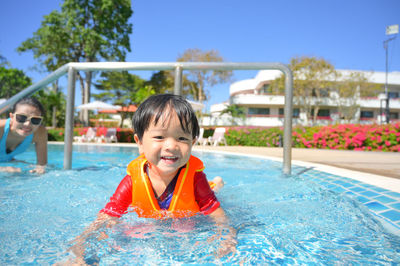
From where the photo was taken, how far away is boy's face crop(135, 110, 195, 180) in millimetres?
1511

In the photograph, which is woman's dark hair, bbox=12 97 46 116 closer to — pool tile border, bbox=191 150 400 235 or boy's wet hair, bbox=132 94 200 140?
boy's wet hair, bbox=132 94 200 140

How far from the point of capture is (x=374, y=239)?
1.60 m

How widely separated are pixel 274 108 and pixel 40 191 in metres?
39.5

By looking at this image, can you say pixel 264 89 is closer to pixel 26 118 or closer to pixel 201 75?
pixel 201 75

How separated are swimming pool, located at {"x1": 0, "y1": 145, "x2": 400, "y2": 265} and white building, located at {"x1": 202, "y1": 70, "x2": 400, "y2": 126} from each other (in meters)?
32.0

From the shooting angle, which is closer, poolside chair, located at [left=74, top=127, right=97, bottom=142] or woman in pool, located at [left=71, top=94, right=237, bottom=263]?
woman in pool, located at [left=71, top=94, right=237, bottom=263]

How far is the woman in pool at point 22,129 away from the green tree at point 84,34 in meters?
20.3

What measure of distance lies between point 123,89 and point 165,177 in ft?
125

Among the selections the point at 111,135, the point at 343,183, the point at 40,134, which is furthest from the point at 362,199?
the point at 111,135

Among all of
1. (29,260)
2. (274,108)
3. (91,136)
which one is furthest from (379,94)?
(29,260)

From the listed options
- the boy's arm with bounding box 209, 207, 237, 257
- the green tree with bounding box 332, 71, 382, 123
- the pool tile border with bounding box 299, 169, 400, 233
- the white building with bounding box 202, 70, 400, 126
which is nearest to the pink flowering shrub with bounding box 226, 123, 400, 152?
the pool tile border with bounding box 299, 169, 400, 233

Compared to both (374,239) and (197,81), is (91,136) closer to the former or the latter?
(374,239)

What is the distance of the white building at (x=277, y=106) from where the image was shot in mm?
36094

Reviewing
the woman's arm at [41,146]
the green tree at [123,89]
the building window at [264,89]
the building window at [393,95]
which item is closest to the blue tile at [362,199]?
the woman's arm at [41,146]
